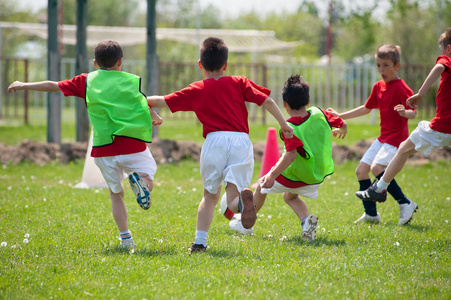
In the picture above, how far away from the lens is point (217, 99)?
4352mm

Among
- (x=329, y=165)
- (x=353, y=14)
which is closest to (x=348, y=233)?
(x=329, y=165)

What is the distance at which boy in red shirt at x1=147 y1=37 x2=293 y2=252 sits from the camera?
14.3 feet

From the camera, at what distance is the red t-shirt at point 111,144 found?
14.4ft

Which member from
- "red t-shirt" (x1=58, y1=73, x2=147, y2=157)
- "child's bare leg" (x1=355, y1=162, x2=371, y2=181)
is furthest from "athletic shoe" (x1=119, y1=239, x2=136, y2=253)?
"child's bare leg" (x1=355, y1=162, x2=371, y2=181)

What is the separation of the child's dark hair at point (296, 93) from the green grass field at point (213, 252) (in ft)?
4.04

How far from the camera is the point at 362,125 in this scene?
1684 cm

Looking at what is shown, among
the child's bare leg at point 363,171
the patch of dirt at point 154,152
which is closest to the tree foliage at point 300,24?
the patch of dirt at point 154,152

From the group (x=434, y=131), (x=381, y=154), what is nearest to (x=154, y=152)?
(x=381, y=154)

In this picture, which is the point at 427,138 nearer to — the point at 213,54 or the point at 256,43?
the point at 213,54

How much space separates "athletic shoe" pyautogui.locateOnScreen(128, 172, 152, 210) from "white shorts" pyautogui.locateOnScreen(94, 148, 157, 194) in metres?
0.17

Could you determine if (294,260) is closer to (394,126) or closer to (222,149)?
(222,149)

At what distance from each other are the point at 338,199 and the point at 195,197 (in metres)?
1.88

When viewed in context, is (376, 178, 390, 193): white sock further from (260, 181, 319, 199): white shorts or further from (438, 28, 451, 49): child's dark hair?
(438, 28, 451, 49): child's dark hair

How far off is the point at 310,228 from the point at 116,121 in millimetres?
1957
